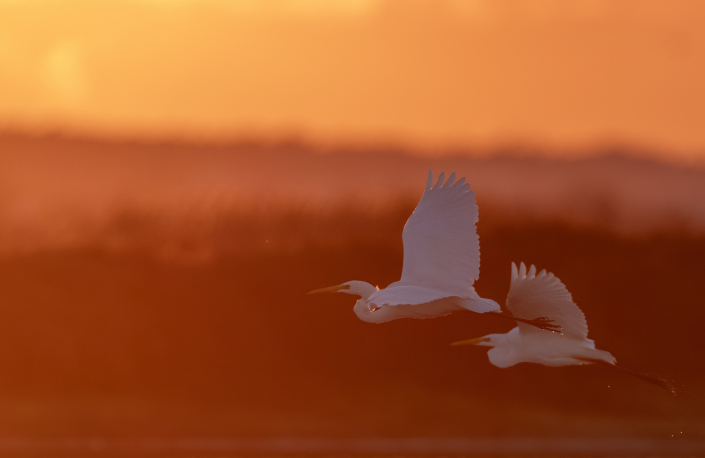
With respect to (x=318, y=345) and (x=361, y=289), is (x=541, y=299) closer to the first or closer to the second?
(x=361, y=289)

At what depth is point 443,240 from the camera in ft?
30.3

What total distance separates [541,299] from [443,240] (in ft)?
3.09

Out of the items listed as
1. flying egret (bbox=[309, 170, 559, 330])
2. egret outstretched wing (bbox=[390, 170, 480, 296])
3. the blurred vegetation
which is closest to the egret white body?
flying egret (bbox=[309, 170, 559, 330])

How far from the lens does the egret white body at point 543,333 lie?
9.54 meters

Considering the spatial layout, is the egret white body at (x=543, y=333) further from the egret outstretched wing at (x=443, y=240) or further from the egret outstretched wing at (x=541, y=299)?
the egret outstretched wing at (x=443, y=240)

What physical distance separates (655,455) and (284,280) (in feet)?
23.7

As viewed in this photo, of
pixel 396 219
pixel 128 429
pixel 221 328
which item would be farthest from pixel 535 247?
pixel 128 429

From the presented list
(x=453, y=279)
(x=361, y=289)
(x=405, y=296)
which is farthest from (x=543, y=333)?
(x=405, y=296)

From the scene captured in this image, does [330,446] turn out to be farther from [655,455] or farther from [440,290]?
[440,290]

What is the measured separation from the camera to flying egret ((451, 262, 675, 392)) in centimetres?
954

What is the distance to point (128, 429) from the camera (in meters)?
21.4

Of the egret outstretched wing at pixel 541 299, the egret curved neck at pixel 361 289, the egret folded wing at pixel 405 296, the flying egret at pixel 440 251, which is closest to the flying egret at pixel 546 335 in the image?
the egret outstretched wing at pixel 541 299

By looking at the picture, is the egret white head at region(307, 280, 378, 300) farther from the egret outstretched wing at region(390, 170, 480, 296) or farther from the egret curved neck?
the egret outstretched wing at region(390, 170, 480, 296)

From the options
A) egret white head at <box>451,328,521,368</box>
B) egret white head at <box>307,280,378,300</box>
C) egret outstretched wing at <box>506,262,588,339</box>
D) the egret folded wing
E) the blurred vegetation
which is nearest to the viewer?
the egret folded wing
